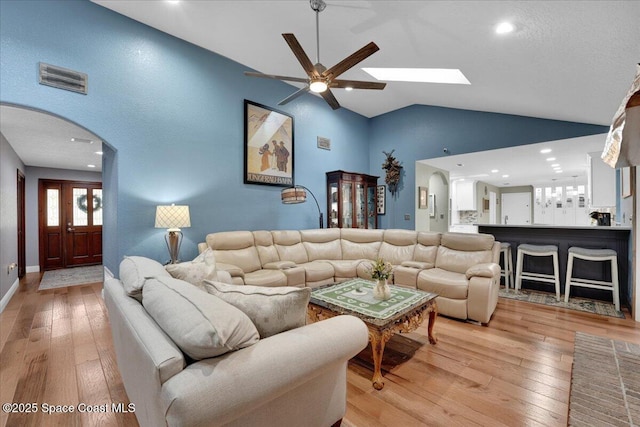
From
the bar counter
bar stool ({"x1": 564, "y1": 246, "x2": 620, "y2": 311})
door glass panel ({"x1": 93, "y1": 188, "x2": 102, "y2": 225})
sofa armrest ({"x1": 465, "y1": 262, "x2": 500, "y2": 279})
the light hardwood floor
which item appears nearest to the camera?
the light hardwood floor

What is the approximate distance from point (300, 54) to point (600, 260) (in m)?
4.45

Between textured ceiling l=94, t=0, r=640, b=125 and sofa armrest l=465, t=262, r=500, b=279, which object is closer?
textured ceiling l=94, t=0, r=640, b=125

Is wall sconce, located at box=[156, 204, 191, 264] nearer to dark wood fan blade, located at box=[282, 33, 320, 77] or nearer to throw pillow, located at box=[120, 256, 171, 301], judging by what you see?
throw pillow, located at box=[120, 256, 171, 301]

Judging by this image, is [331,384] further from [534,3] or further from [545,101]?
[545,101]

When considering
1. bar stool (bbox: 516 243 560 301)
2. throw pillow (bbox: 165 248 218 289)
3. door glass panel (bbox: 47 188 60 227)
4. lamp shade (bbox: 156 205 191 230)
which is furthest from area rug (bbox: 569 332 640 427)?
door glass panel (bbox: 47 188 60 227)

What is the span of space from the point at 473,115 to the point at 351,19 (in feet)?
10.3

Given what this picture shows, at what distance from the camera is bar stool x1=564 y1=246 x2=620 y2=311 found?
11.4ft

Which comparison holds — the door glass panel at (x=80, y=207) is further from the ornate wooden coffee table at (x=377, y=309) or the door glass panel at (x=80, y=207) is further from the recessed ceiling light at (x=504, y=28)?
the recessed ceiling light at (x=504, y=28)

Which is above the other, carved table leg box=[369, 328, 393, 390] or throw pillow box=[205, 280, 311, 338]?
throw pillow box=[205, 280, 311, 338]

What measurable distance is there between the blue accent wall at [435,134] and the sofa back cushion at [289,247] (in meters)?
2.53

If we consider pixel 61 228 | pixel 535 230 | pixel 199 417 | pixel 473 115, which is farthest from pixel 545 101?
pixel 61 228

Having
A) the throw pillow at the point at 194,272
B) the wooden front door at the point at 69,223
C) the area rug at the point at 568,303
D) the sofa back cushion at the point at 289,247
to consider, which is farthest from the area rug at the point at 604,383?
the wooden front door at the point at 69,223

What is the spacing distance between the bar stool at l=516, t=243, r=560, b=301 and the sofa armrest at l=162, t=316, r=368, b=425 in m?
3.88

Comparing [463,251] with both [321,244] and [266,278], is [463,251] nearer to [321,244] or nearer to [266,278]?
[321,244]
